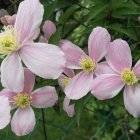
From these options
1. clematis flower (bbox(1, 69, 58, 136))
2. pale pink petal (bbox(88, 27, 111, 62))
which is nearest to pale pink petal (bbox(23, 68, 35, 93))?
clematis flower (bbox(1, 69, 58, 136))

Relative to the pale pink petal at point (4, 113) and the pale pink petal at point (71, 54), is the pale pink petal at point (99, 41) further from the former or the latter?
the pale pink petal at point (4, 113)

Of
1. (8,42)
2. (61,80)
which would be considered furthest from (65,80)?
(8,42)


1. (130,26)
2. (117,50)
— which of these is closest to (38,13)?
(117,50)

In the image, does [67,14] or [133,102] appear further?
[67,14]

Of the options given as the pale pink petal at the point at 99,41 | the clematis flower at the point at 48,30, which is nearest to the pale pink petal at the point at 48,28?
the clematis flower at the point at 48,30

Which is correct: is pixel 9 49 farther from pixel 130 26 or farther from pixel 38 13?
pixel 130 26

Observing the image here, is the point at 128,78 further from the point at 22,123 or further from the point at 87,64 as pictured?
the point at 22,123

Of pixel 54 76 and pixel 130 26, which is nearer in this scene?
pixel 54 76
